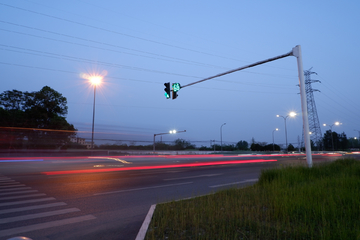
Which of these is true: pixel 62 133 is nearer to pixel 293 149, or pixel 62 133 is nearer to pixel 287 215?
pixel 287 215

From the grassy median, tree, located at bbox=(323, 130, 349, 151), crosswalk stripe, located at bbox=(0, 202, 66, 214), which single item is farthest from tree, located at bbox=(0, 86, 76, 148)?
tree, located at bbox=(323, 130, 349, 151)

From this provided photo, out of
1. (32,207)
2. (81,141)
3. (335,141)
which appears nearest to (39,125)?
(81,141)

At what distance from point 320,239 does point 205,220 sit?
204 cm

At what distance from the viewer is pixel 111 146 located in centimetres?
3369

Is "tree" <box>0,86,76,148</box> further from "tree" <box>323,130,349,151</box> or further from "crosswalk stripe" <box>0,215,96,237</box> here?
"tree" <box>323,130,349,151</box>

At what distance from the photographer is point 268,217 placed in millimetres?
4758

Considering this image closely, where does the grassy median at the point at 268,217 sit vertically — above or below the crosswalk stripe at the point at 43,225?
above

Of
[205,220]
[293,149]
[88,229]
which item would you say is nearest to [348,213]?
[205,220]

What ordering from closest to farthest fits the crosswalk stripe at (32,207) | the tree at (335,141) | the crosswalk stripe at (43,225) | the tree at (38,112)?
1. the crosswalk stripe at (43,225)
2. the crosswalk stripe at (32,207)
3. the tree at (38,112)
4. the tree at (335,141)

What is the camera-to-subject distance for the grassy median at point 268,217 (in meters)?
3.97

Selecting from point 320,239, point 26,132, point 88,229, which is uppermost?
point 26,132

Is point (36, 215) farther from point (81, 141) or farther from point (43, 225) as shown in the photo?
point (81, 141)

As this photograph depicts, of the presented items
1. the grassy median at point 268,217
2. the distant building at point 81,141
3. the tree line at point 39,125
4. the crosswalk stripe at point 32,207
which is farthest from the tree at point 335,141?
the crosswalk stripe at point 32,207

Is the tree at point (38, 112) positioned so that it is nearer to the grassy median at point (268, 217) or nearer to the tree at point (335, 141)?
the grassy median at point (268, 217)
